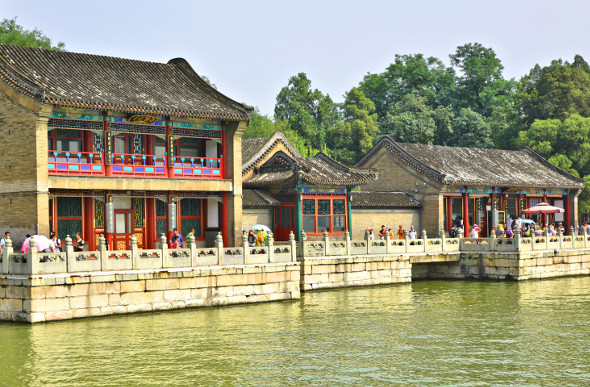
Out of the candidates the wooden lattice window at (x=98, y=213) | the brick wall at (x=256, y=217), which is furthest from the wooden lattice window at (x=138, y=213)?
the brick wall at (x=256, y=217)

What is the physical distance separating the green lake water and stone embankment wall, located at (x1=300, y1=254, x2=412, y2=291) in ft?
8.87

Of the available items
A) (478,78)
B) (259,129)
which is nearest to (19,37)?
(259,129)

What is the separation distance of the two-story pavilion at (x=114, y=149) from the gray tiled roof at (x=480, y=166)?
Answer: 13383 mm

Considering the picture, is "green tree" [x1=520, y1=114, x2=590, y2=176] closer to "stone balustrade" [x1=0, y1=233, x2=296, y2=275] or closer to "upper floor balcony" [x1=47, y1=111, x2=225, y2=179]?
"upper floor balcony" [x1=47, y1=111, x2=225, y2=179]

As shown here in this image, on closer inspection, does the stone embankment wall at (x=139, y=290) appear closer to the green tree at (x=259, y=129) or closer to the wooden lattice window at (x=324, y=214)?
the wooden lattice window at (x=324, y=214)

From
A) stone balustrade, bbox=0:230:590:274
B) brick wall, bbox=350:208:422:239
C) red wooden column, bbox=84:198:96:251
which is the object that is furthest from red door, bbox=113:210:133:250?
brick wall, bbox=350:208:422:239

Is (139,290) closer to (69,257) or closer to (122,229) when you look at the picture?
(69,257)

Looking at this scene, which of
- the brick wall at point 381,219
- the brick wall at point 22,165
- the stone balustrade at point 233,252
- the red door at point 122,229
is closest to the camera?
the stone balustrade at point 233,252

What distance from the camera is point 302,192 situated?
3697cm

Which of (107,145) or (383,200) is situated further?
(383,200)

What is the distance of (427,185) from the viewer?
42812 mm

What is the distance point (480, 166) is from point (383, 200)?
785 centimetres

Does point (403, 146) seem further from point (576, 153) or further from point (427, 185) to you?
point (576, 153)

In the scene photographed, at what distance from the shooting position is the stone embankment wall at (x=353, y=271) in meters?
31.8
